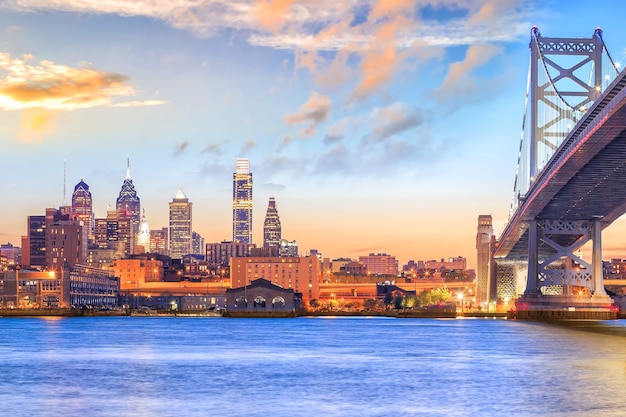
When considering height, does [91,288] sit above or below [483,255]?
below

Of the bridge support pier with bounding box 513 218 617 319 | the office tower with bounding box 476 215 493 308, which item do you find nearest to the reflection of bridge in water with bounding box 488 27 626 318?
the bridge support pier with bounding box 513 218 617 319

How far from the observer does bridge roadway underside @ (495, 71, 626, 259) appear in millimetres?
48438

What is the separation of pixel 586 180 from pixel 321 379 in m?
30.6

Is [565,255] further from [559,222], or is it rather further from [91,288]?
[91,288]

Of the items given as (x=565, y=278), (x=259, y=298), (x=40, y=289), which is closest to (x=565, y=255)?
(x=565, y=278)

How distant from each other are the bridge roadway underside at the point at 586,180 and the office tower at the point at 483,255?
1846 inches

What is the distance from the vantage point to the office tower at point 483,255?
14138 centimetres

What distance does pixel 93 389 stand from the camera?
33688mm

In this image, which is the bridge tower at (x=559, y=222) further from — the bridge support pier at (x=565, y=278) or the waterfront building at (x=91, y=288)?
the waterfront building at (x=91, y=288)

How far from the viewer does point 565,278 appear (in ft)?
274

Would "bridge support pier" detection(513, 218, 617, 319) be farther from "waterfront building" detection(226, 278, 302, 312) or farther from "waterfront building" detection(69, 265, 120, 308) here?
"waterfront building" detection(69, 265, 120, 308)

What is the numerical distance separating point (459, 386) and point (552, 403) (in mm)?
4768

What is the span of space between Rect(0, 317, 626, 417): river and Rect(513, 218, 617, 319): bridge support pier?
2325cm

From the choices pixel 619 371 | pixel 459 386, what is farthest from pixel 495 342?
pixel 459 386
